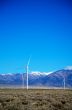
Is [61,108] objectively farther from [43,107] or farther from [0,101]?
[0,101]

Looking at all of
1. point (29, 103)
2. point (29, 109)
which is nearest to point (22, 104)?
point (29, 103)

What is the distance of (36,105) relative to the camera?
2969 centimetres

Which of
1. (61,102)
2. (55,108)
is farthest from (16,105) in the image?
(61,102)

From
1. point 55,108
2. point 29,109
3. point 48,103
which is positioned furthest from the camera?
point 48,103

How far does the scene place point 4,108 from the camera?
1104 inches

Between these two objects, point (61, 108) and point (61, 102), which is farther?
point (61, 102)

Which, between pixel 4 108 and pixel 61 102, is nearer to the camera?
pixel 4 108

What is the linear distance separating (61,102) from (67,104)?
1839 millimetres

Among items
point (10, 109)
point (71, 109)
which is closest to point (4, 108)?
point (10, 109)

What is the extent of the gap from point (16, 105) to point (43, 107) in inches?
86.9

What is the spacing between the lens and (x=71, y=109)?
27.9 m

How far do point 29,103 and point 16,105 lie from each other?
183 cm

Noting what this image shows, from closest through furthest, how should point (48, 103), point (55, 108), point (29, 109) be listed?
point (29, 109) → point (55, 108) → point (48, 103)

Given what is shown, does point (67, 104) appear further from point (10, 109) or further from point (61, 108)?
point (10, 109)
